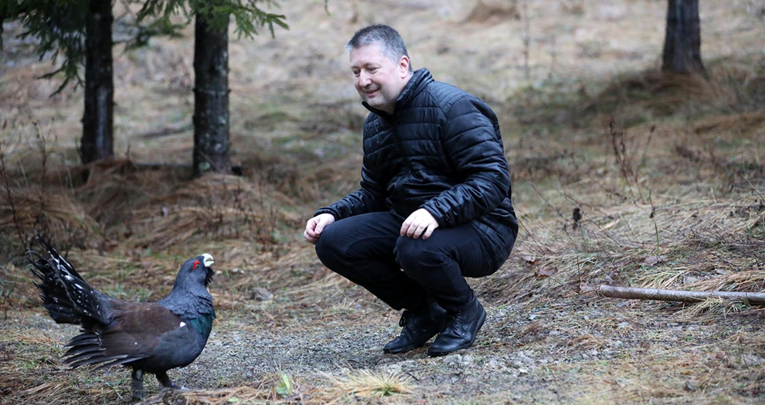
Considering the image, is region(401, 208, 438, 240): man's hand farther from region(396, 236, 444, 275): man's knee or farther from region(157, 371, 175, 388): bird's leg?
region(157, 371, 175, 388): bird's leg

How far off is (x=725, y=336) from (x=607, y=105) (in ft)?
24.3

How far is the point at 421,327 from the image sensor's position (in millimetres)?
4156

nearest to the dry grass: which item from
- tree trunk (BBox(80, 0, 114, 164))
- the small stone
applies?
the small stone

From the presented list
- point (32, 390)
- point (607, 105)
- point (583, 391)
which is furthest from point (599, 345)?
point (607, 105)

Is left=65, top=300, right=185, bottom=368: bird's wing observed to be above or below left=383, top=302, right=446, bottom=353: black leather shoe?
above

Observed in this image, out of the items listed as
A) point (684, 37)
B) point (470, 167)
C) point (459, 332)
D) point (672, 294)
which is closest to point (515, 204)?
point (672, 294)

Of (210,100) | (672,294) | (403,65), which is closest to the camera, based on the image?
(403,65)

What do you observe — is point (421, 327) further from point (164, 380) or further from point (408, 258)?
point (164, 380)

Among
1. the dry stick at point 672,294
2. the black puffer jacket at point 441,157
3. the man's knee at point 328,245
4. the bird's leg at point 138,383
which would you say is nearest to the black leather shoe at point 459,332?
the black puffer jacket at point 441,157

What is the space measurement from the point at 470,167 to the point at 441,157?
21 centimetres

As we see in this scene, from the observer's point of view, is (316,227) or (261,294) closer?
(316,227)

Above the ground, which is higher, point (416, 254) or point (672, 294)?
point (416, 254)

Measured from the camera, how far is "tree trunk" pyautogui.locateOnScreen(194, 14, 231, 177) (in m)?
7.52

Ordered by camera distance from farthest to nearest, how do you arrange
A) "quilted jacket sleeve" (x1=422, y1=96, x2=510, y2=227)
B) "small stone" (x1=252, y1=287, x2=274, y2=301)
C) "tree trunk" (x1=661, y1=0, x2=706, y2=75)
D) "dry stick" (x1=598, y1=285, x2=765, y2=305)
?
1. "tree trunk" (x1=661, y1=0, x2=706, y2=75)
2. "small stone" (x1=252, y1=287, x2=274, y2=301)
3. "dry stick" (x1=598, y1=285, x2=765, y2=305)
4. "quilted jacket sleeve" (x1=422, y1=96, x2=510, y2=227)
